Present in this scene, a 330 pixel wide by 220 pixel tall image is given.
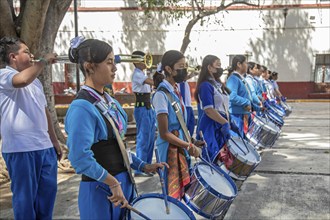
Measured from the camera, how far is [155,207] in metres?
2.00

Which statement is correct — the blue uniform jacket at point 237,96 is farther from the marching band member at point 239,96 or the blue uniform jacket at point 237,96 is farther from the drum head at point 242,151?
the drum head at point 242,151

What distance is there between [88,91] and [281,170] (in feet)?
13.2

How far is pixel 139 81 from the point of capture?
523 cm

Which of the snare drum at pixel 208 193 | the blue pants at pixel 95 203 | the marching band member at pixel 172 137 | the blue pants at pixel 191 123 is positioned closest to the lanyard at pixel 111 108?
the blue pants at pixel 95 203

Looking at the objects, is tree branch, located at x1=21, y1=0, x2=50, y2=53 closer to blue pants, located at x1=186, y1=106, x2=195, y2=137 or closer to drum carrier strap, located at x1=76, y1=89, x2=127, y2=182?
blue pants, located at x1=186, y1=106, x2=195, y2=137

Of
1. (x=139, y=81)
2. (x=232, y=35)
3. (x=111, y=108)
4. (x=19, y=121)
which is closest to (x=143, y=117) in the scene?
(x=139, y=81)

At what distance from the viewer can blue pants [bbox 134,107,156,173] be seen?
16.8 ft

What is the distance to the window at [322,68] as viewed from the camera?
1661cm

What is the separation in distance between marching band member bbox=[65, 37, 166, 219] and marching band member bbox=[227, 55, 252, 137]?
10.3 feet

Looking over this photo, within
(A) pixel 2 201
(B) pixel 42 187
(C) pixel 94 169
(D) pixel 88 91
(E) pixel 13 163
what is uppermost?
(D) pixel 88 91

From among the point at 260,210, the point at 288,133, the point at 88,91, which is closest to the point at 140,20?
the point at 288,133

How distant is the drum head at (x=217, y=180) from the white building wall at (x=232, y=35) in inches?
569

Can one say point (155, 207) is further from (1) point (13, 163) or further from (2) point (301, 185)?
(2) point (301, 185)

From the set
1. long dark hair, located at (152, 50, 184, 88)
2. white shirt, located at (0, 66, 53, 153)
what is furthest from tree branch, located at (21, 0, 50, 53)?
long dark hair, located at (152, 50, 184, 88)
